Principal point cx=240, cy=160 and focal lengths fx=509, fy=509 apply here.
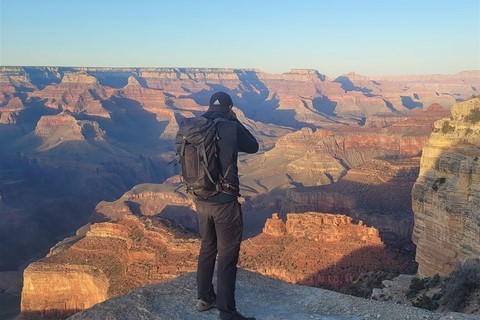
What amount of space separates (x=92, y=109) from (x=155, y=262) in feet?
419

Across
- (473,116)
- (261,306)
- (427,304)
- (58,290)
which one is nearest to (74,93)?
(58,290)

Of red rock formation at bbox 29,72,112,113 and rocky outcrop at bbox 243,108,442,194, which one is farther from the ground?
red rock formation at bbox 29,72,112,113

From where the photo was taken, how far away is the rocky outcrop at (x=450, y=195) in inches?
707

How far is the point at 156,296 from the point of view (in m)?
8.29

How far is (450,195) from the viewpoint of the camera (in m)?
19.0

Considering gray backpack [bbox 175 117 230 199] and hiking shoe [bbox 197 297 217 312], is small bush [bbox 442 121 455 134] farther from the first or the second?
gray backpack [bbox 175 117 230 199]

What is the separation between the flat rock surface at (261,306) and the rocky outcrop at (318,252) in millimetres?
17052

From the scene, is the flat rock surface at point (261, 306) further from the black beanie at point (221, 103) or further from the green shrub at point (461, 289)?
the green shrub at point (461, 289)

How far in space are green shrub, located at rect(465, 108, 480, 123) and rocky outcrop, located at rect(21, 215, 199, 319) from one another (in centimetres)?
1373

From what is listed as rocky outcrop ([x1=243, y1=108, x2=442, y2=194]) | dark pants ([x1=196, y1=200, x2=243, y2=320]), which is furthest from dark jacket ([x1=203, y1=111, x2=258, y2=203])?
rocky outcrop ([x1=243, y1=108, x2=442, y2=194])

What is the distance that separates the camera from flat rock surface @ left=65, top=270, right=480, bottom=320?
24.8ft

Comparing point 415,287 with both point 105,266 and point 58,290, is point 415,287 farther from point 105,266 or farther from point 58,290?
point 58,290

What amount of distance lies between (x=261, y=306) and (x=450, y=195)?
43.4ft

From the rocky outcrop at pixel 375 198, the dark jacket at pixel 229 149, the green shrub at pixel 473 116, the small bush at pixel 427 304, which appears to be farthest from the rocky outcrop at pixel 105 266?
the rocky outcrop at pixel 375 198
